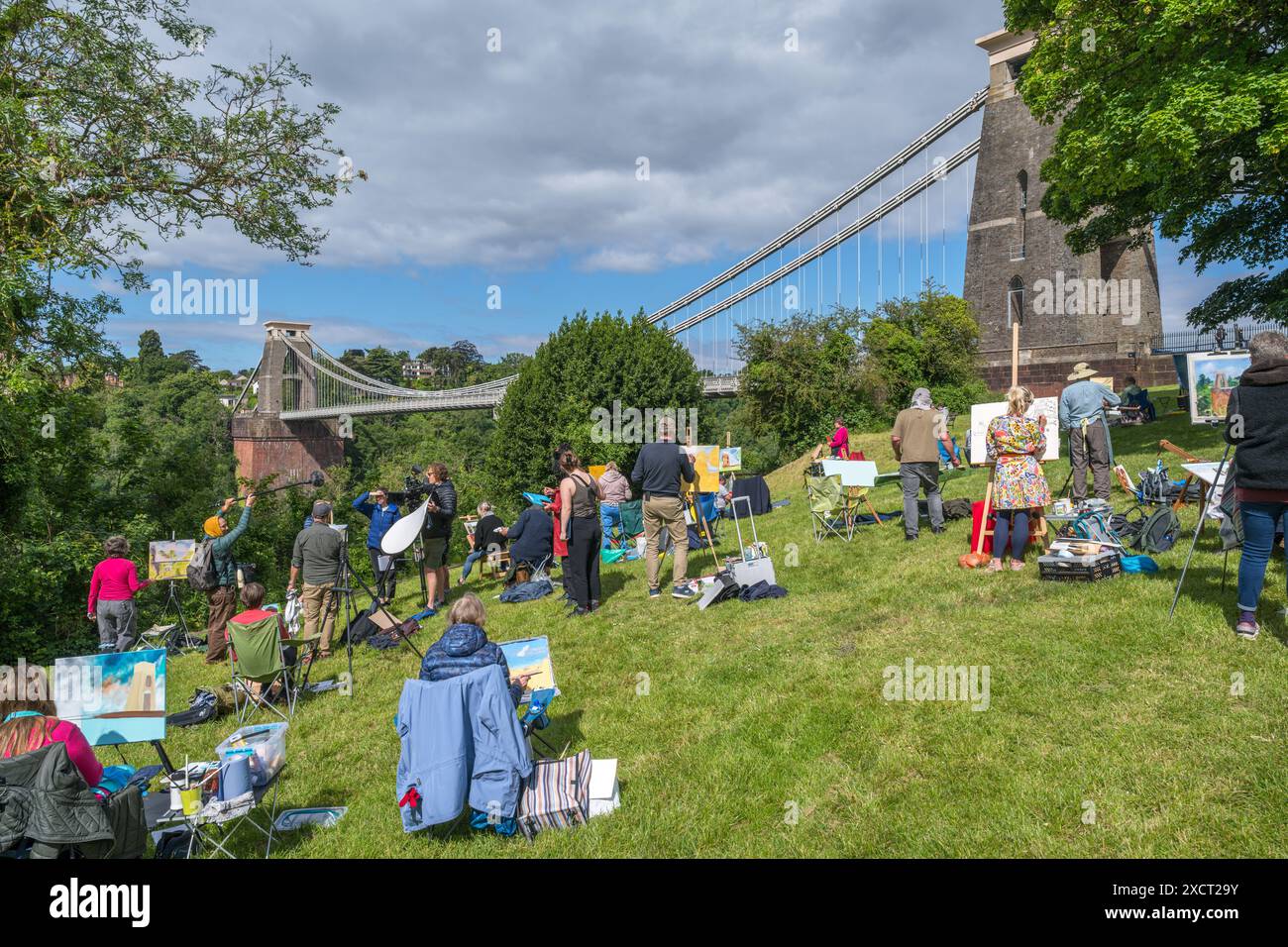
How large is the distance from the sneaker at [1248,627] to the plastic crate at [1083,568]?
1.48m

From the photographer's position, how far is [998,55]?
34.8 metres

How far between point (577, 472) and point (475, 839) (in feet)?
15.7

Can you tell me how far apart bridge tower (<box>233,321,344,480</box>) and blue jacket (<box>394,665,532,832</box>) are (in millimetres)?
49609

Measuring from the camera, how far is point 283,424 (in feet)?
180

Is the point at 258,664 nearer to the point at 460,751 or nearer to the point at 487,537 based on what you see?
the point at 460,751

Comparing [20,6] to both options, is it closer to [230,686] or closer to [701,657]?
[230,686]

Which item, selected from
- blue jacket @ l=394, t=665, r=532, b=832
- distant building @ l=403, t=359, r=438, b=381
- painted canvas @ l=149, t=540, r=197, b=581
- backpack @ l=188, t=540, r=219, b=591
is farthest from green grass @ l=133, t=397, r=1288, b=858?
distant building @ l=403, t=359, r=438, b=381

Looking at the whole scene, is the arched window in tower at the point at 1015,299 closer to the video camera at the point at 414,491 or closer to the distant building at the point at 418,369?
the video camera at the point at 414,491

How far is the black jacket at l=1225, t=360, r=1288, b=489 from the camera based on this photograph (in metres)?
4.25

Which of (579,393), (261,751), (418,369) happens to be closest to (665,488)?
(261,751)

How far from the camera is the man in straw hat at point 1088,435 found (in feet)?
29.2
